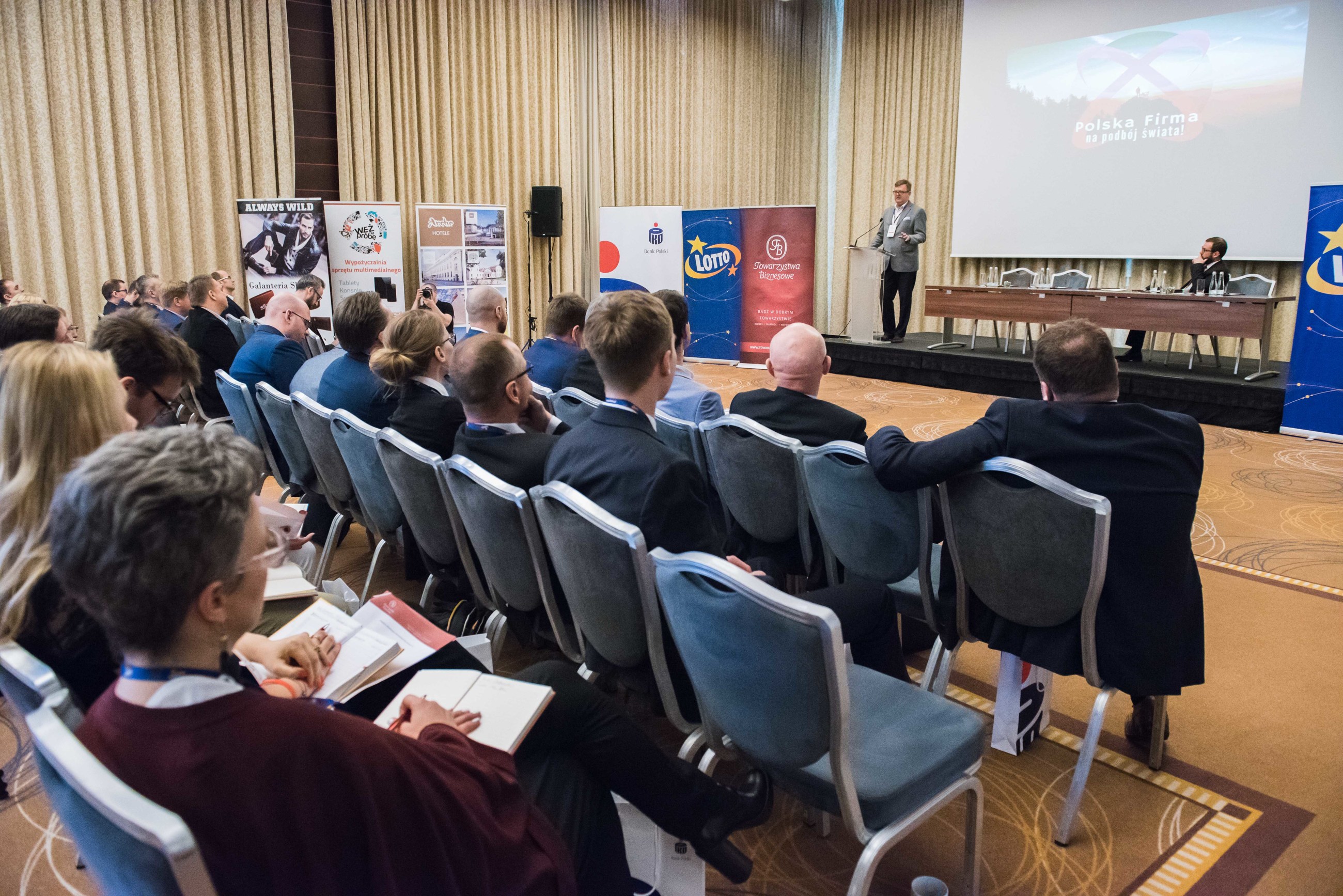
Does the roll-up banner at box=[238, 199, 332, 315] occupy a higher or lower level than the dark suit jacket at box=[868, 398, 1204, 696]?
higher

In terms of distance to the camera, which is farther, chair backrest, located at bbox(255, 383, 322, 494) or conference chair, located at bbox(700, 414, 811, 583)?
chair backrest, located at bbox(255, 383, 322, 494)

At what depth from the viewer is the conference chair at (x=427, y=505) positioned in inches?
102

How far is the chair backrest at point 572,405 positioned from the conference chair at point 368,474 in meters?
0.80

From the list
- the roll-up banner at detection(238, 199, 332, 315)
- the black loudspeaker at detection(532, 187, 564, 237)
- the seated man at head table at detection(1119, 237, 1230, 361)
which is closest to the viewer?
the seated man at head table at detection(1119, 237, 1230, 361)

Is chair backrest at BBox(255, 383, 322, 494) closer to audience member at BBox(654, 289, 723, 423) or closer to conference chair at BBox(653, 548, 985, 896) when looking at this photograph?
audience member at BBox(654, 289, 723, 423)

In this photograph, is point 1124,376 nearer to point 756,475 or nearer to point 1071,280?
point 1071,280

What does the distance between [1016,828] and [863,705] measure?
65 cm

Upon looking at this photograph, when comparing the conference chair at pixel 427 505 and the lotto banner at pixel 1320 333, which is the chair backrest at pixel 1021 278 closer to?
the lotto banner at pixel 1320 333

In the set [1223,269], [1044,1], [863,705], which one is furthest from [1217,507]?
[1044,1]

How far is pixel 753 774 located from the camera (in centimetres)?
186

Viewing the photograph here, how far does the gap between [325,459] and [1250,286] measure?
24.3 feet

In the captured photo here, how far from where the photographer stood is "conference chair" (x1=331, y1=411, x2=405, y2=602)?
116 inches

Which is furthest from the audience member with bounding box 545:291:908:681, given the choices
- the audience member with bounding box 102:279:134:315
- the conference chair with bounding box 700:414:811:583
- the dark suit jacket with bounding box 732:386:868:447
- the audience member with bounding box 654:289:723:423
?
the audience member with bounding box 102:279:134:315

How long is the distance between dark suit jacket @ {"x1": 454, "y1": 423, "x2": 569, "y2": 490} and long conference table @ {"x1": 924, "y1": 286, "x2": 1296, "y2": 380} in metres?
5.08
